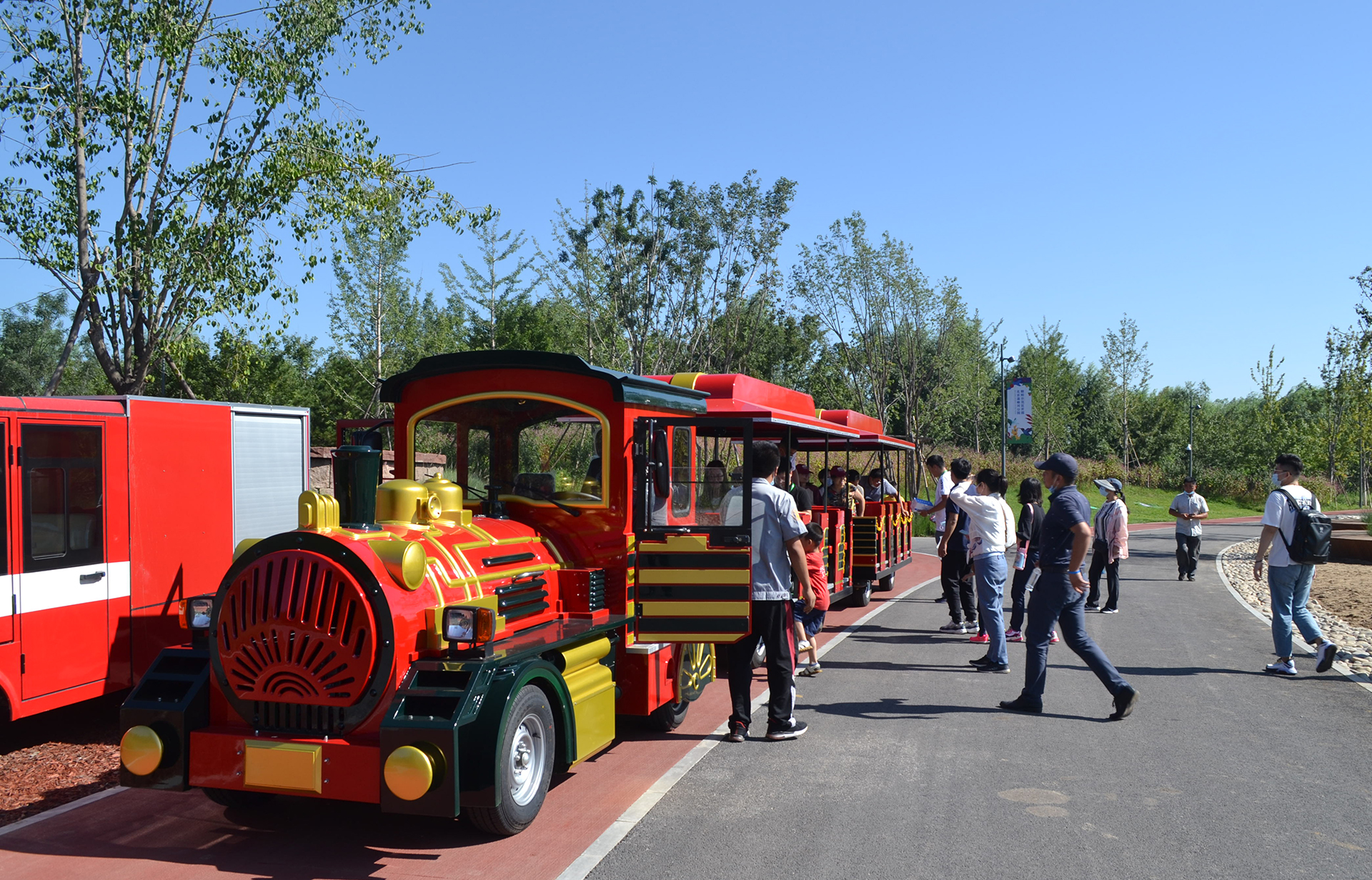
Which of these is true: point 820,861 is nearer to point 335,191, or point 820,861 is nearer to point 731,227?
point 335,191

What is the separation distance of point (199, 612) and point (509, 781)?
6.02ft

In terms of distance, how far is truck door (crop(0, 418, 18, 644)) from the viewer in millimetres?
6121

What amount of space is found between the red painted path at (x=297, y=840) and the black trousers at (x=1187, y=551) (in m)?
13.5

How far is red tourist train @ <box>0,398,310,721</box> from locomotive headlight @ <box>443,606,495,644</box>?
3.46 m

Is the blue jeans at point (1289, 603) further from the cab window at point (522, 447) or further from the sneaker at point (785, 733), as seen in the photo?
the cab window at point (522, 447)

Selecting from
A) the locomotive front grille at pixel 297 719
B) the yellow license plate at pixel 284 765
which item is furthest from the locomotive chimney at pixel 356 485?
the yellow license plate at pixel 284 765

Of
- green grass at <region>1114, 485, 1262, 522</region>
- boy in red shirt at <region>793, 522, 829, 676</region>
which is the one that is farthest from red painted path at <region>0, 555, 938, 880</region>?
green grass at <region>1114, 485, 1262, 522</region>

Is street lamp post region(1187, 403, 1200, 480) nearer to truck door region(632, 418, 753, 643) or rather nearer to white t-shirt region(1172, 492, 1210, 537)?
white t-shirt region(1172, 492, 1210, 537)

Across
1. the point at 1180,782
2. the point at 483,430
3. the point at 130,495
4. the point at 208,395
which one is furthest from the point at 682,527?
the point at 208,395

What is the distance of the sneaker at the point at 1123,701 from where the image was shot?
7129mm

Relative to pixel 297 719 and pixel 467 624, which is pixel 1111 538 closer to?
pixel 467 624

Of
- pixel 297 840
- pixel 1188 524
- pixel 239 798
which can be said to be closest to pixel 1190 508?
pixel 1188 524

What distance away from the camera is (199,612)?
4973mm

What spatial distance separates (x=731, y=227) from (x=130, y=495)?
20826 mm
